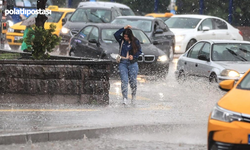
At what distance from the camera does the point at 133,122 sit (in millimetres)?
10641

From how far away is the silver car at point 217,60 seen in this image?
49.3 ft

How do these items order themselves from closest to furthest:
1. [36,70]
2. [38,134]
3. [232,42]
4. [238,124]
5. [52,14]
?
[238,124]
[38,134]
[36,70]
[232,42]
[52,14]

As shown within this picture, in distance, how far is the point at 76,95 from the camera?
501 inches

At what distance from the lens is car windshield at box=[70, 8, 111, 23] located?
2642 centimetres

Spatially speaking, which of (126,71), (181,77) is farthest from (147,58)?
(126,71)

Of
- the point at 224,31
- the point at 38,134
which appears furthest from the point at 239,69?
the point at 224,31

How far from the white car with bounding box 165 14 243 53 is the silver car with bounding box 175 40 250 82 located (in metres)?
9.78

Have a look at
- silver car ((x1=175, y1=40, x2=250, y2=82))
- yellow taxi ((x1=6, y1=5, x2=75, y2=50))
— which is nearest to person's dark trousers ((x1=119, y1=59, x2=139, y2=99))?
silver car ((x1=175, y1=40, x2=250, y2=82))

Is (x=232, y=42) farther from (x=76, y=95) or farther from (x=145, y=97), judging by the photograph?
(x=76, y=95)

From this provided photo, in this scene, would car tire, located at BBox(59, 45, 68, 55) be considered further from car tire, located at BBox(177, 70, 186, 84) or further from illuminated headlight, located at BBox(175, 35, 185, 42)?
car tire, located at BBox(177, 70, 186, 84)

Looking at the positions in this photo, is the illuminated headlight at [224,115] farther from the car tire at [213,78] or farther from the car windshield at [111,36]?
the car windshield at [111,36]

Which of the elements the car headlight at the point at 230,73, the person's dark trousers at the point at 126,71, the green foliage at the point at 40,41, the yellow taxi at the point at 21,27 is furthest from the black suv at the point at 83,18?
the green foliage at the point at 40,41

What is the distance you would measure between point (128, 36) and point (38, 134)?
486cm

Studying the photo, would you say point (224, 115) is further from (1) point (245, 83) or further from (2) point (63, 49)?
(2) point (63, 49)
